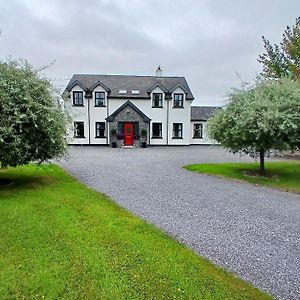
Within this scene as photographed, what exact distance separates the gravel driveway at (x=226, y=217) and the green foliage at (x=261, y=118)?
2155 mm

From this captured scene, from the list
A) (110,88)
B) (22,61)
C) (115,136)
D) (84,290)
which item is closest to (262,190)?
(84,290)

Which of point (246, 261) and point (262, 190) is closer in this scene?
point (246, 261)

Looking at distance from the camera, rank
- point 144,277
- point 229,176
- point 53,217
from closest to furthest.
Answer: point 144,277 → point 53,217 → point 229,176

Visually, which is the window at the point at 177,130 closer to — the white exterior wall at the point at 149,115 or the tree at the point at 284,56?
the white exterior wall at the point at 149,115

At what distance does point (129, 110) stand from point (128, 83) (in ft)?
14.9

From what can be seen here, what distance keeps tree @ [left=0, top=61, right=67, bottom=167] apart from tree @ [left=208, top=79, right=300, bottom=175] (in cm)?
730

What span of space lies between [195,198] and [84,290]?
562 cm

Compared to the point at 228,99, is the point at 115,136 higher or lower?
lower

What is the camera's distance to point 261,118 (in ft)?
39.0

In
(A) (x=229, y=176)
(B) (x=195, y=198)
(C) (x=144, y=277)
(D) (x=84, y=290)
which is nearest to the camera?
(D) (x=84, y=290)

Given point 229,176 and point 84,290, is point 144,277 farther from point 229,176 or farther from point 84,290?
point 229,176

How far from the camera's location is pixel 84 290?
144 inches

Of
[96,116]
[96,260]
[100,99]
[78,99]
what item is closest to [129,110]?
[100,99]

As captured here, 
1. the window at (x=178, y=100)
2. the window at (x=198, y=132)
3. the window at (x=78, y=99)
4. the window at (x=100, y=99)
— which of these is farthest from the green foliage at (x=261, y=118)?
the window at (x=198, y=132)
